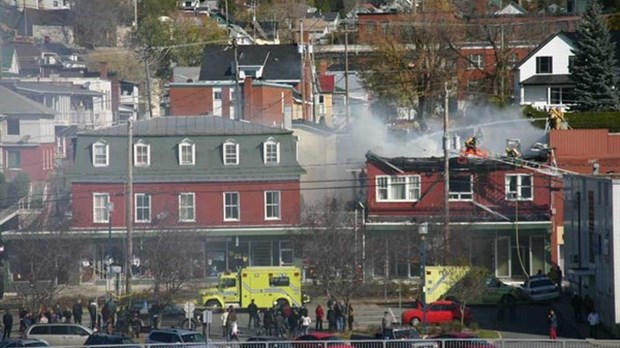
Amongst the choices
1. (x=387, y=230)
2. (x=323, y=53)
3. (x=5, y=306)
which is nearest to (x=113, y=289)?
(x=5, y=306)

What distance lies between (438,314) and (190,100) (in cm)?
2392

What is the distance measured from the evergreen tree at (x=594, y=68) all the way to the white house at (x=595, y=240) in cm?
1515

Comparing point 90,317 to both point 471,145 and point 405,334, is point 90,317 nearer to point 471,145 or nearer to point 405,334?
point 405,334

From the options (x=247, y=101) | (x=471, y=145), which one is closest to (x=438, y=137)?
(x=471, y=145)

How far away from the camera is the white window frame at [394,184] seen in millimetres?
39062

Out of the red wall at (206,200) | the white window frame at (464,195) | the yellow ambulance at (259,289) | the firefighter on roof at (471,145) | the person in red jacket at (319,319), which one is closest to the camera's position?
the person in red jacket at (319,319)

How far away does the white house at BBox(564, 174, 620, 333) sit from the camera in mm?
29172

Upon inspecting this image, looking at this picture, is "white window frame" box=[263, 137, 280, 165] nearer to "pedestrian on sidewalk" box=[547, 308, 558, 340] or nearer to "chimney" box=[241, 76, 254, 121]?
"chimney" box=[241, 76, 254, 121]

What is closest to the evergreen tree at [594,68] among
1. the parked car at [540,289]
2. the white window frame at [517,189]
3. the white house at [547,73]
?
the white house at [547,73]

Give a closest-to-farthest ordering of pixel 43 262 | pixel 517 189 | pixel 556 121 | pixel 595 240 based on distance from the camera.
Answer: pixel 595 240 < pixel 43 262 < pixel 517 189 < pixel 556 121

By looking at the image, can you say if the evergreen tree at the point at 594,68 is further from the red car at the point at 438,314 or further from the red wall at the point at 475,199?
the red car at the point at 438,314

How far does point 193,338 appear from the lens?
26.9 meters

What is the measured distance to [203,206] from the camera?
39406mm

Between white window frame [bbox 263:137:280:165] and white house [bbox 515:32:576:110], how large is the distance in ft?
50.6
